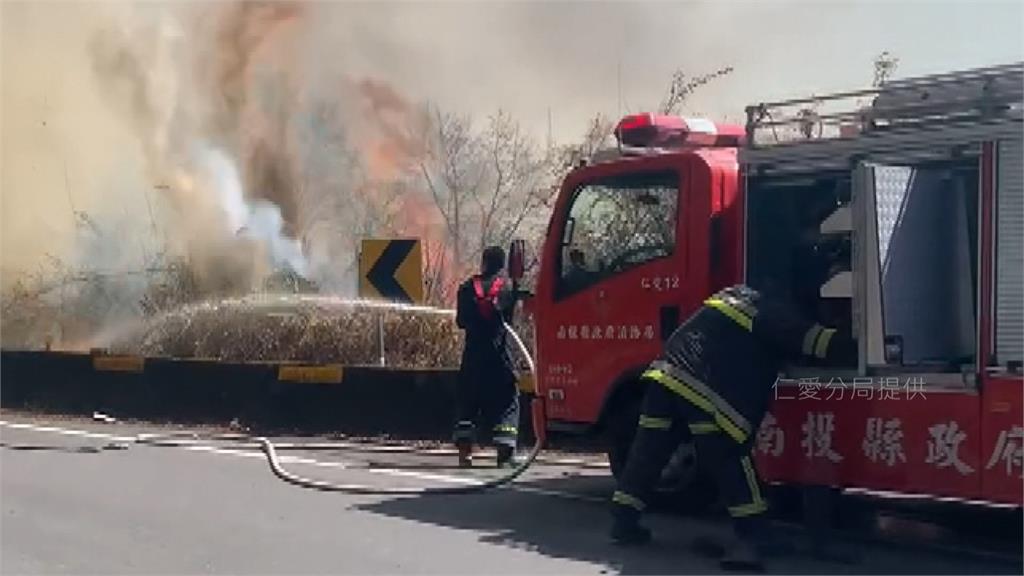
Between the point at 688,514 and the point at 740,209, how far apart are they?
5.78ft

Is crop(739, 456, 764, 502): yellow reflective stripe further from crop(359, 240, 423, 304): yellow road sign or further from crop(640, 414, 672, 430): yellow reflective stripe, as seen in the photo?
crop(359, 240, 423, 304): yellow road sign

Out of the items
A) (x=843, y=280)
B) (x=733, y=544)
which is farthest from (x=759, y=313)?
(x=733, y=544)

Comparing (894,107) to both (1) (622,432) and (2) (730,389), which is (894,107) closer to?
(2) (730,389)

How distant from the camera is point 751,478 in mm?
7016

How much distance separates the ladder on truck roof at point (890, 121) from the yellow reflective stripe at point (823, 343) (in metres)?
0.89

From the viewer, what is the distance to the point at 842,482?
291 inches

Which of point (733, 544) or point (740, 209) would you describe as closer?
point (733, 544)

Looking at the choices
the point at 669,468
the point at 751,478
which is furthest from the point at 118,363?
the point at 751,478

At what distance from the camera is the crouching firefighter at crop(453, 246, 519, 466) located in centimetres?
1034

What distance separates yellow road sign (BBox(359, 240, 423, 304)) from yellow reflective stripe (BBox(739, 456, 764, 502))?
5.34 m

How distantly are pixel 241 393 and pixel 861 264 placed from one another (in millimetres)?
7862

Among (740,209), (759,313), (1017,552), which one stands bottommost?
(1017,552)

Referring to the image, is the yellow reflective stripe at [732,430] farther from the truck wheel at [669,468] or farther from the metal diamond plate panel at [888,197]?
the metal diamond plate panel at [888,197]

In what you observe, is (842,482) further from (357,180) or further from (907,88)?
(357,180)
